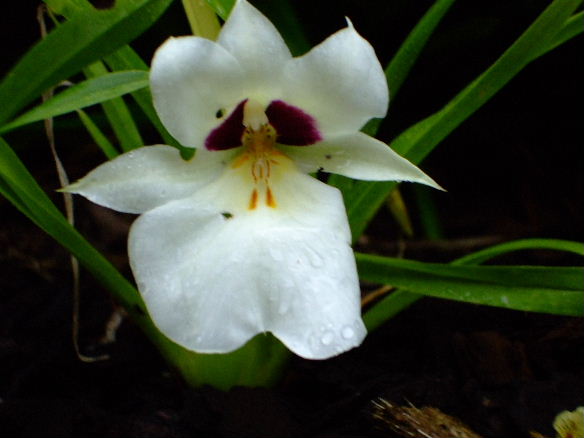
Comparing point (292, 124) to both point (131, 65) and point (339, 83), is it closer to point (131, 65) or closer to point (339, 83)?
point (339, 83)

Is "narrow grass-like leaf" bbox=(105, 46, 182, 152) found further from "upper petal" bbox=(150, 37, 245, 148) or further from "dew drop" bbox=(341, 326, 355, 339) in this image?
"dew drop" bbox=(341, 326, 355, 339)

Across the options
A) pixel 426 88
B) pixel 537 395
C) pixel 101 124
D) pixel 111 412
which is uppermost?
pixel 426 88

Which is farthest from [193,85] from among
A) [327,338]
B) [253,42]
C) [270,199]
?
[327,338]

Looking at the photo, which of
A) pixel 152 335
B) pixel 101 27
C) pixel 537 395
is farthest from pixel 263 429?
pixel 101 27

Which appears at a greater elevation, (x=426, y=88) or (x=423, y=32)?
(x=423, y=32)

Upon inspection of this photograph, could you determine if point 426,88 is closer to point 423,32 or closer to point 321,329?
point 423,32

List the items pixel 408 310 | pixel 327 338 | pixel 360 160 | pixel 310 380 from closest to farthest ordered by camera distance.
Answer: pixel 327 338, pixel 360 160, pixel 310 380, pixel 408 310

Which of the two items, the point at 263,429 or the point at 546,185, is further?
the point at 546,185
